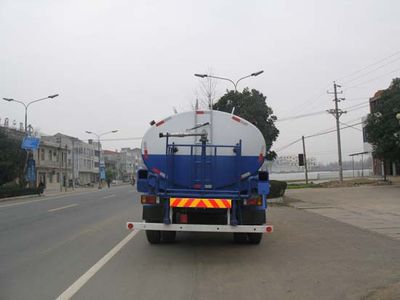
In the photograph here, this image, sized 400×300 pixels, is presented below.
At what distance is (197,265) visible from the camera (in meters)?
8.62

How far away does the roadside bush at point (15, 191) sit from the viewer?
39.0 m

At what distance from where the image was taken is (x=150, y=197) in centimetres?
963

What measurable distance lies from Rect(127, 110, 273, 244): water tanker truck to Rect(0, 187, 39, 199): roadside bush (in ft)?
106

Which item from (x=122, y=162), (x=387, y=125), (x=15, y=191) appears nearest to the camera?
(x=387, y=125)

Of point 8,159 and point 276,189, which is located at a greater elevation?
point 8,159

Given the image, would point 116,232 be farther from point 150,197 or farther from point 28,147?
point 28,147

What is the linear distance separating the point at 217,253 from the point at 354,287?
3.53 meters

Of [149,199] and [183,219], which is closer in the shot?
[183,219]

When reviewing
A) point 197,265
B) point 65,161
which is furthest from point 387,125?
point 65,161

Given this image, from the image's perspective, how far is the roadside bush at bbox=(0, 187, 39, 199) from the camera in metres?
39.0

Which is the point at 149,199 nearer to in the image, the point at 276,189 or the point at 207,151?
the point at 207,151

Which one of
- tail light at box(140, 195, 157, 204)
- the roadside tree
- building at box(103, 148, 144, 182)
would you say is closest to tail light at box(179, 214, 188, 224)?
tail light at box(140, 195, 157, 204)

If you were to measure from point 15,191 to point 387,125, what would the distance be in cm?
3074

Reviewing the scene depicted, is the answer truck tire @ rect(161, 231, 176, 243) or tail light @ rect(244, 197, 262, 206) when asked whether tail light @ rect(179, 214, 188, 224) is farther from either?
truck tire @ rect(161, 231, 176, 243)
